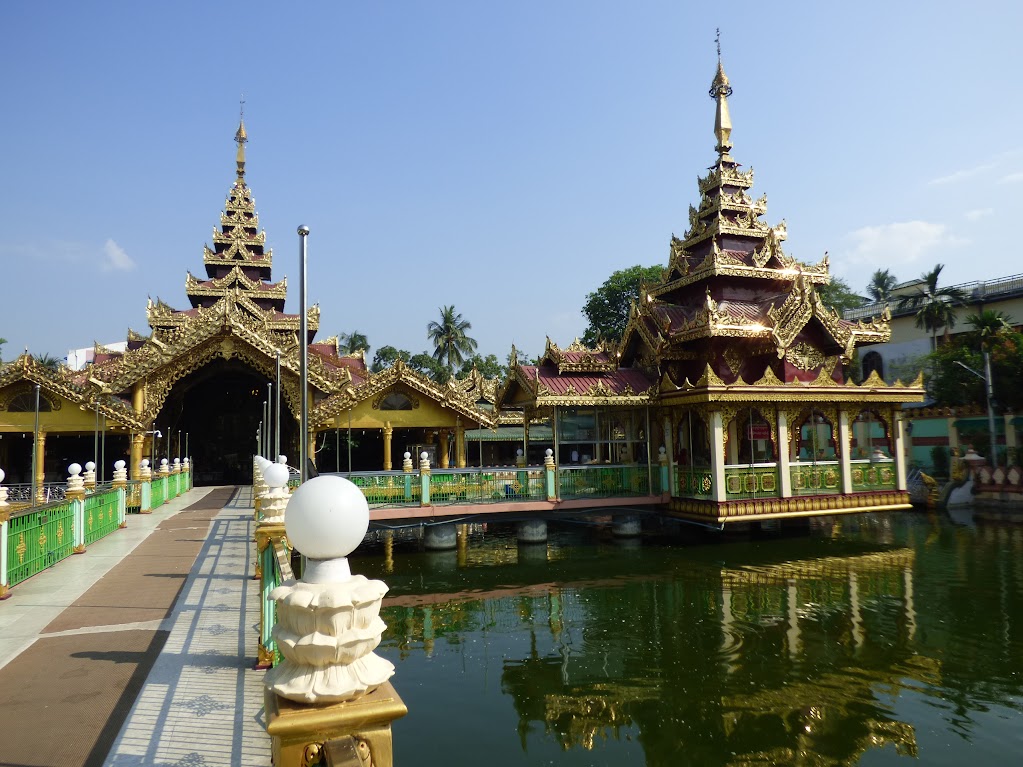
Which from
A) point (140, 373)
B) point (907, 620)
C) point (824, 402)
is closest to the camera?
point (907, 620)

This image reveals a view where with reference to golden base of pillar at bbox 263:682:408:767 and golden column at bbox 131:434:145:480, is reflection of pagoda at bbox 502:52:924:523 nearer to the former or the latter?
golden column at bbox 131:434:145:480

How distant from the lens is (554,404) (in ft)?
53.6

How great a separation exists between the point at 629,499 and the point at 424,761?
11450mm

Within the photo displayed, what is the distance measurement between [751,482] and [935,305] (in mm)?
26241

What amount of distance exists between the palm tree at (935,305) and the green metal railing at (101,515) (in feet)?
121

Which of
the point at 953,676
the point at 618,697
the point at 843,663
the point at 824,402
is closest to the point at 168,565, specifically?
the point at 618,697

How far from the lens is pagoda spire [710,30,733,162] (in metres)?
21.2

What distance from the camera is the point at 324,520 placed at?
2139mm

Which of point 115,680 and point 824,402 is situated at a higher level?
point 824,402

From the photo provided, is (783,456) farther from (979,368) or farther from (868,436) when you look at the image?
(868,436)

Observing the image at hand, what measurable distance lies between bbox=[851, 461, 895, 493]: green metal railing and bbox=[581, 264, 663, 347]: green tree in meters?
26.8

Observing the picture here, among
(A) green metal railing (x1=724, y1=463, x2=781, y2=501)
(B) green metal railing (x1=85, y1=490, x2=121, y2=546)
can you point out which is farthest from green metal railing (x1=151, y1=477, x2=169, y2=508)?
(A) green metal railing (x1=724, y1=463, x2=781, y2=501)

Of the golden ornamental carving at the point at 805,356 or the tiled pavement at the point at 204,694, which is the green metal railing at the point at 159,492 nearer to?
the tiled pavement at the point at 204,694

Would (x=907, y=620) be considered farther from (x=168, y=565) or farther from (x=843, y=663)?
(x=168, y=565)
